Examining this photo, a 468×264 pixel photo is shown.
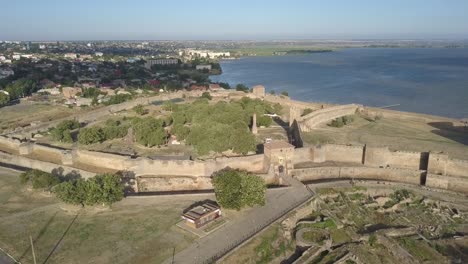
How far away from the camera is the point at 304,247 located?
53.6 feet

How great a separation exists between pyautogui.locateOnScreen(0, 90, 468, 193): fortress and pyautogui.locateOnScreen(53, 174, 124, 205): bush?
293cm

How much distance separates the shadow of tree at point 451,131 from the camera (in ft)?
110

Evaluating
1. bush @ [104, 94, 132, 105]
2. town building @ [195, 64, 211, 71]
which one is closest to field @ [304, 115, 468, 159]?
bush @ [104, 94, 132, 105]

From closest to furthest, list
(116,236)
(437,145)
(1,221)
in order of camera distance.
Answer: (116,236) < (1,221) < (437,145)

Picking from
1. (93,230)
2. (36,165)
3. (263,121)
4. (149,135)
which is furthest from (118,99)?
(93,230)

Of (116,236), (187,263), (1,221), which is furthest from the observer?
(1,221)

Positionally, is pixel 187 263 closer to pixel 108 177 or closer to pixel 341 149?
pixel 108 177

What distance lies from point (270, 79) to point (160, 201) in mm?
70062

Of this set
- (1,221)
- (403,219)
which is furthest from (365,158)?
(1,221)

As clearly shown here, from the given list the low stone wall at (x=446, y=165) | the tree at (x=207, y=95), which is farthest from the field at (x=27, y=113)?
the low stone wall at (x=446, y=165)

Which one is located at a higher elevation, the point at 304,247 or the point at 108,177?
the point at 108,177

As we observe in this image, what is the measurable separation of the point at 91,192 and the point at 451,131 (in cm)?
3230

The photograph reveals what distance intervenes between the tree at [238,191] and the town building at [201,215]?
25.5 inches

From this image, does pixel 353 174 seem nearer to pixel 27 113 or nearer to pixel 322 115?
pixel 322 115
